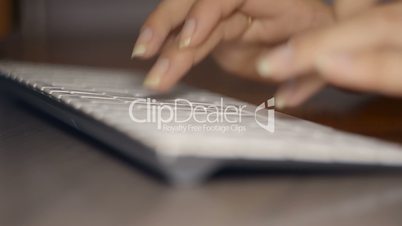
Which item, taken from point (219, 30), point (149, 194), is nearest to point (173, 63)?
point (219, 30)

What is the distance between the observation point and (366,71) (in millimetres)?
424

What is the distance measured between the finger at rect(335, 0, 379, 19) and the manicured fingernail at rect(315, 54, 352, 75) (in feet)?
0.77

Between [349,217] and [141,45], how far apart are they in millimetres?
359

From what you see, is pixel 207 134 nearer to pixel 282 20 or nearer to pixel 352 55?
pixel 352 55

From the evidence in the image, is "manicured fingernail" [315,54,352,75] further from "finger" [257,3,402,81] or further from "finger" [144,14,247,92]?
"finger" [144,14,247,92]

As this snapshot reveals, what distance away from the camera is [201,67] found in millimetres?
1064

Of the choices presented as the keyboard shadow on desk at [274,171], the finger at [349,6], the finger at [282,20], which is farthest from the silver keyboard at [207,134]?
the finger at [282,20]

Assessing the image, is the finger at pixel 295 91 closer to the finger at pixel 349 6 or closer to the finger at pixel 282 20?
the finger at pixel 349 6

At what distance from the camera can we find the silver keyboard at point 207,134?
0.35m

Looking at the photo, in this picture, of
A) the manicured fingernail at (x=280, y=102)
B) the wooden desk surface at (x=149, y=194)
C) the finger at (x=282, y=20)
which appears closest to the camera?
the wooden desk surface at (x=149, y=194)

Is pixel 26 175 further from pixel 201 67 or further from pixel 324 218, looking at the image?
pixel 201 67

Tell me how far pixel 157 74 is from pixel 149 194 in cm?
25

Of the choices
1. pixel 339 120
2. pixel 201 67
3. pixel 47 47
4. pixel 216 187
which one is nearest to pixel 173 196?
pixel 216 187

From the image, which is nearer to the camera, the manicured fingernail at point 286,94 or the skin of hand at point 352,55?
the skin of hand at point 352,55
